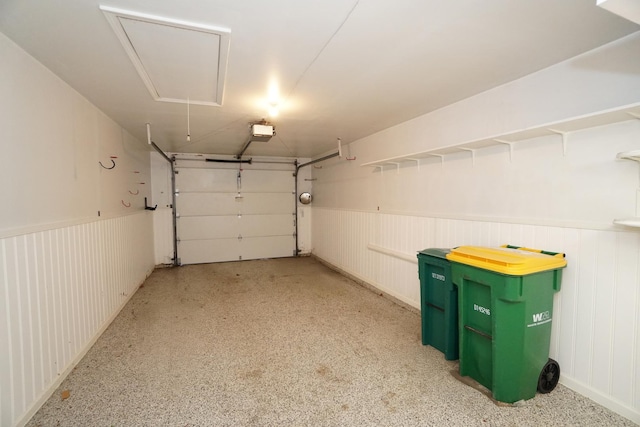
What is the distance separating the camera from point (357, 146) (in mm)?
4746

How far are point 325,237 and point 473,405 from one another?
4489 mm

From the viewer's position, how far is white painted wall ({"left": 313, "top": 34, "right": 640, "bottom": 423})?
178 cm

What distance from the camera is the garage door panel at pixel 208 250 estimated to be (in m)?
6.20

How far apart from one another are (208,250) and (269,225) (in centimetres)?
140

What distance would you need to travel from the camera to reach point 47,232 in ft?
6.86

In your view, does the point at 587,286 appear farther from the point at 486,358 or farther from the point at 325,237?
the point at 325,237

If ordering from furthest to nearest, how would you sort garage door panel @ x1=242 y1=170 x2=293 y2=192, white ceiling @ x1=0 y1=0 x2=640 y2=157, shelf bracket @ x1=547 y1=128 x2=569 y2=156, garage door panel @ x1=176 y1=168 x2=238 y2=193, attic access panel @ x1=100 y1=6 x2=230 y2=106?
garage door panel @ x1=242 y1=170 x2=293 y2=192 → garage door panel @ x1=176 y1=168 x2=238 y2=193 → shelf bracket @ x1=547 y1=128 x2=569 y2=156 → attic access panel @ x1=100 y1=6 x2=230 y2=106 → white ceiling @ x1=0 y1=0 x2=640 y2=157

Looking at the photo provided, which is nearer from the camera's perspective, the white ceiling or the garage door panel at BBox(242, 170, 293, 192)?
the white ceiling

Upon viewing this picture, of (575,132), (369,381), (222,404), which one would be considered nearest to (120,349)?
(222,404)

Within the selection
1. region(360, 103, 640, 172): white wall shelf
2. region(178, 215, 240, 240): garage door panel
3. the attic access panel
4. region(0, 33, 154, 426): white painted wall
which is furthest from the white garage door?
region(360, 103, 640, 172): white wall shelf

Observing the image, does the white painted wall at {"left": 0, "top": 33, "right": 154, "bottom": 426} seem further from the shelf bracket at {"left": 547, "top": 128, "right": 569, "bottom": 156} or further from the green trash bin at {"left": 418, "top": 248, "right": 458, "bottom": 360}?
the shelf bracket at {"left": 547, "top": 128, "right": 569, "bottom": 156}

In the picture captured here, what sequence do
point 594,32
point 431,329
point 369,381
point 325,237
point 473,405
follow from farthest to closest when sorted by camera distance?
point 325,237 → point 431,329 → point 369,381 → point 473,405 → point 594,32

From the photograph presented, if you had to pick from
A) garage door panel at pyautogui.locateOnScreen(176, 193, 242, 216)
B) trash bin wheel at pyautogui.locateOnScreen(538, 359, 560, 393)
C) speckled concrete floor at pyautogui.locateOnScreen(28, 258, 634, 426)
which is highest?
garage door panel at pyautogui.locateOnScreen(176, 193, 242, 216)

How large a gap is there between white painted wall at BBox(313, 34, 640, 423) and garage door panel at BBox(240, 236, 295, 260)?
4.10 metres
